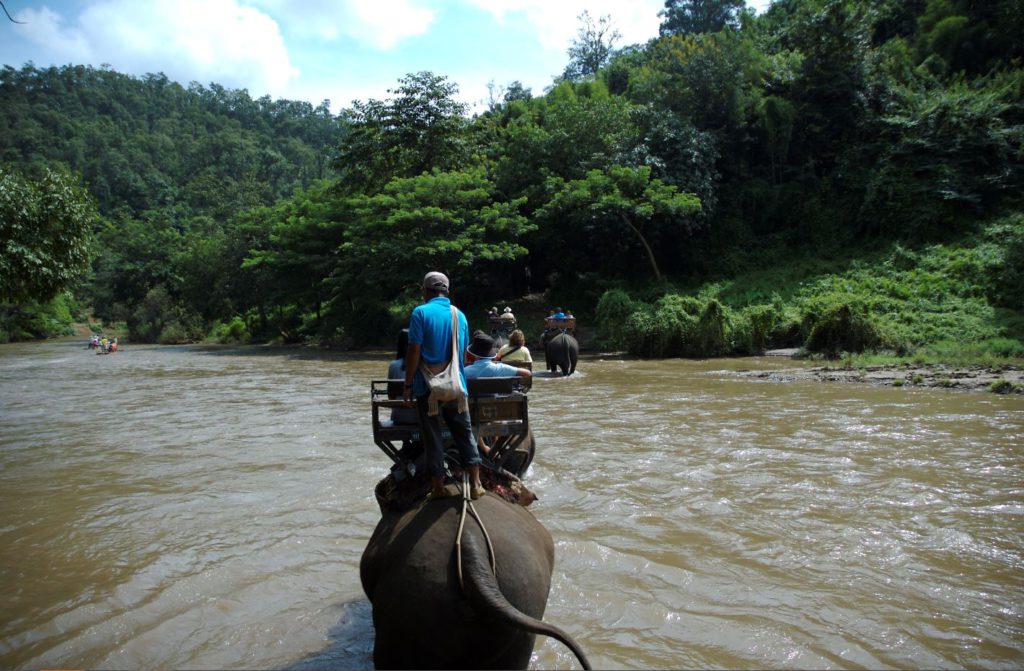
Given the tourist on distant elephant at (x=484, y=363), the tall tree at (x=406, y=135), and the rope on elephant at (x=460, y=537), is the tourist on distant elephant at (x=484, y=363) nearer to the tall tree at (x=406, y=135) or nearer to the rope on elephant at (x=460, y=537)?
the rope on elephant at (x=460, y=537)

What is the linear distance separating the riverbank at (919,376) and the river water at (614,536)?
845 mm

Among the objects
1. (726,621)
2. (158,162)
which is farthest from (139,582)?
(158,162)

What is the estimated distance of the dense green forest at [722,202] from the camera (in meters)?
22.7

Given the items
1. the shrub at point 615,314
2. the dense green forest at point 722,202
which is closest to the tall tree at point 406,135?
the dense green forest at point 722,202

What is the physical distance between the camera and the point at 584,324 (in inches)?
1189

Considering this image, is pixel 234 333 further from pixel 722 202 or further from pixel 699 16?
pixel 699 16

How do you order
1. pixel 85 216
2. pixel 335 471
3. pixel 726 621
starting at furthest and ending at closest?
pixel 85 216 → pixel 335 471 → pixel 726 621

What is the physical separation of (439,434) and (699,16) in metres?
67.3

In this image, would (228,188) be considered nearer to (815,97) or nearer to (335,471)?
(815,97)

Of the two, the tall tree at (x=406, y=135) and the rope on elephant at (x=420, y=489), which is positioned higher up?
the tall tree at (x=406, y=135)

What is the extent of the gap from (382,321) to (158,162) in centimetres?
7687

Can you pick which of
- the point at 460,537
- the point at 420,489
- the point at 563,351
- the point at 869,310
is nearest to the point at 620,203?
the point at 869,310

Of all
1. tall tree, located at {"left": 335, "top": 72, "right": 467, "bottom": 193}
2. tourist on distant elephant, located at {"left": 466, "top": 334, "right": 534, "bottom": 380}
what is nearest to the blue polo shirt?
tourist on distant elephant, located at {"left": 466, "top": 334, "right": 534, "bottom": 380}

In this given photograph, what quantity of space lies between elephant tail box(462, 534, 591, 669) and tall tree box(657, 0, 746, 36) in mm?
63135
